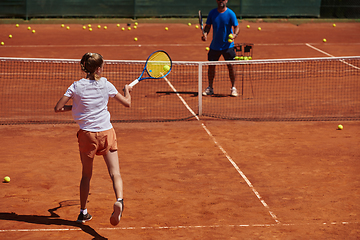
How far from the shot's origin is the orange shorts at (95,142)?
4.94 m

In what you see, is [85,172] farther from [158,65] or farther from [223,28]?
[223,28]

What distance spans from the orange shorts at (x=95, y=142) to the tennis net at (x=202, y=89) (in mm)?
4906

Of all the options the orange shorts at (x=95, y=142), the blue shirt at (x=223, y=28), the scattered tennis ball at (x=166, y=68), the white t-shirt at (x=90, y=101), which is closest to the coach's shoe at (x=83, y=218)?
the orange shorts at (x=95, y=142)

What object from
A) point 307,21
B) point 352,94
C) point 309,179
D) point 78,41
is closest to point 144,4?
point 78,41

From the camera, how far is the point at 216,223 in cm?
547

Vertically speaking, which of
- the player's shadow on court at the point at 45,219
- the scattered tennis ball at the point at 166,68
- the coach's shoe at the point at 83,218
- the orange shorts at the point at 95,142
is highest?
the scattered tennis ball at the point at 166,68

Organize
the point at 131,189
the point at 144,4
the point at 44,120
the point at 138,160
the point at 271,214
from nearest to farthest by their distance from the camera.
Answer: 1. the point at 271,214
2. the point at 131,189
3. the point at 138,160
4. the point at 44,120
5. the point at 144,4

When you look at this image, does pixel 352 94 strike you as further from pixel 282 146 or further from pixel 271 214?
pixel 271 214

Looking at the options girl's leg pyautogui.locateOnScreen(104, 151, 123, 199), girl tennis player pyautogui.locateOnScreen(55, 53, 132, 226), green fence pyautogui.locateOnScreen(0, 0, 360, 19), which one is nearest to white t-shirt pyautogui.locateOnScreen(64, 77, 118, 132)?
girl tennis player pyautogui.locateOnScreen(55, 53, 132, 226)

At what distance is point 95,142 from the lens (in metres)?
4.95

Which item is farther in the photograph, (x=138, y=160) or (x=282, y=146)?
(x=282, y=146)

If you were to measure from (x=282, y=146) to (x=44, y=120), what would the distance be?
4.49 meters

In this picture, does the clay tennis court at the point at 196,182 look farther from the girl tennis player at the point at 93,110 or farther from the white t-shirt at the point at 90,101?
the white t-shirt at the point at 90,101

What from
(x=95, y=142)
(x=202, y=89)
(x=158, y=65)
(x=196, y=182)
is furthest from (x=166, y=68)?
(x=202, y=89)
